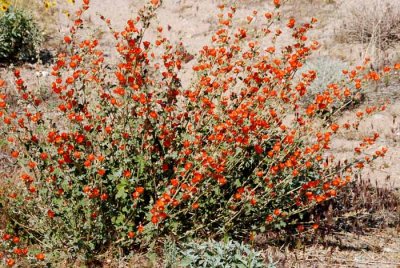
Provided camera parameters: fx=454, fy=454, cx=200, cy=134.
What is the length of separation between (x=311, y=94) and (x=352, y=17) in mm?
3219

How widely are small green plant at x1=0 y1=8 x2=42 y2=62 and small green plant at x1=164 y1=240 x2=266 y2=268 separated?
625 cm

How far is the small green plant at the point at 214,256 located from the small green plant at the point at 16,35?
6252 mm

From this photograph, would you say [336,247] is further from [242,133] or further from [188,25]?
[188,25]

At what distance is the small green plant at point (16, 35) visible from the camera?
844 centimetres

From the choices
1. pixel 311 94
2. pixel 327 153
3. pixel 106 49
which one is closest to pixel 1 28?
pixel 106 49

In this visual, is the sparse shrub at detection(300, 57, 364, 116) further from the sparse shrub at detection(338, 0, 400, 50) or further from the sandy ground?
the sparse shrub at detection(338, 0, 400, 50)

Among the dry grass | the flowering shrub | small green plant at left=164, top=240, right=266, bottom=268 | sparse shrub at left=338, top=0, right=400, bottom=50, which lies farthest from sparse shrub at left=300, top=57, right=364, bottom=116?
small green plant at left=164, top=240, right=266, bottom=268

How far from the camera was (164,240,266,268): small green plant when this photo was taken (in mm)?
3154

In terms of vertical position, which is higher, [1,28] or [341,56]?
[341,56]

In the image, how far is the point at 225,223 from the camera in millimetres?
3418

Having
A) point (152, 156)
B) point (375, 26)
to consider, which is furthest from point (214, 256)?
point (375, 26)

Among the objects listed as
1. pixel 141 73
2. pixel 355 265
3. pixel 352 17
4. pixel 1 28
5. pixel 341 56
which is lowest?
pixel 355 265

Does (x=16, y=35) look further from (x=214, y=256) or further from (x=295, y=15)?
(x=214, y=256)

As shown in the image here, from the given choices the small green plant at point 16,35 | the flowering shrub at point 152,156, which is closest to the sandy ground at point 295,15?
the small green plant at point 16,35
